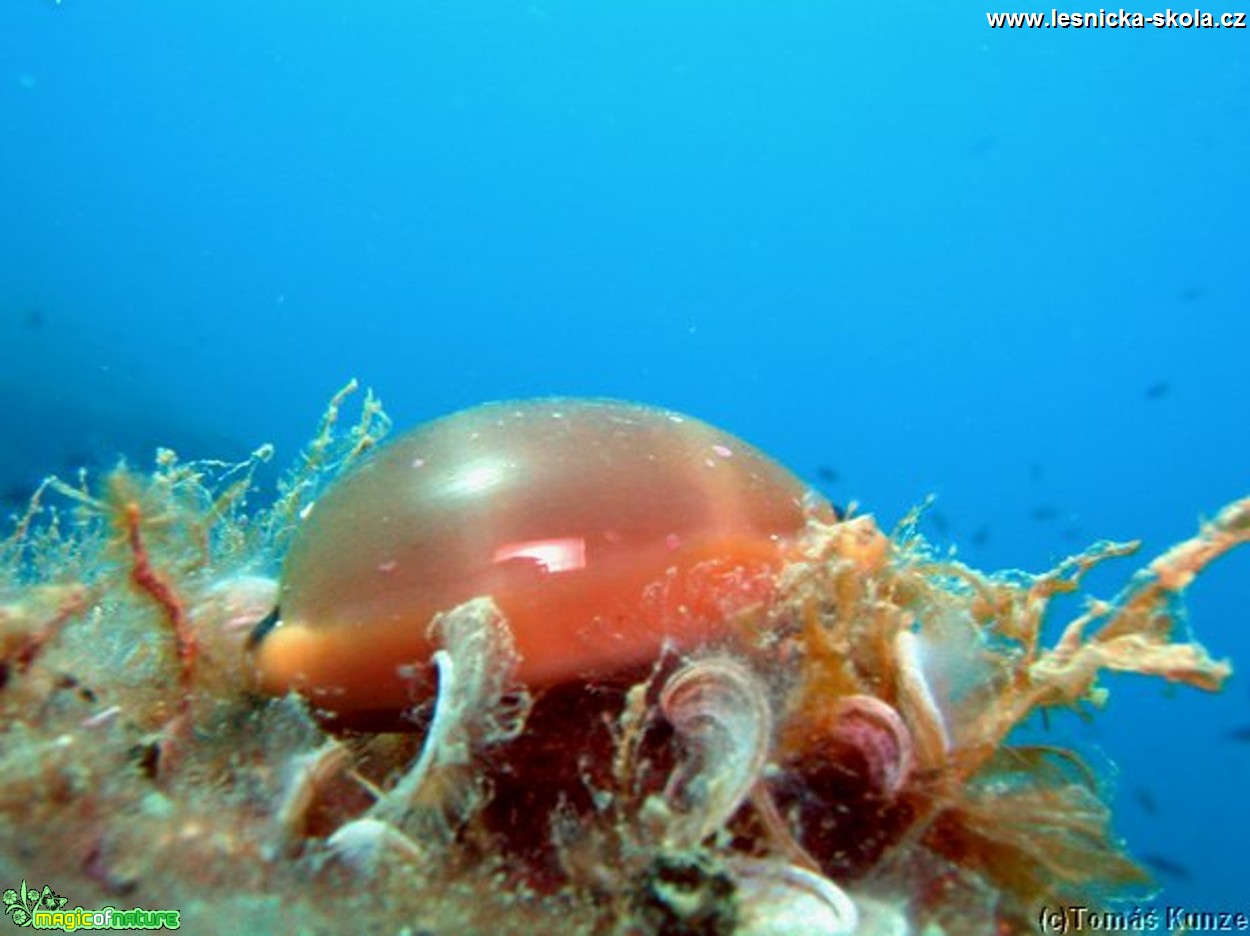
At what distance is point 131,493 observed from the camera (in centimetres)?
206

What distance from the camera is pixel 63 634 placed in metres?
1.99

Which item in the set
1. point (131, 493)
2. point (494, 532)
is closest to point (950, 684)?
point (494, 532)

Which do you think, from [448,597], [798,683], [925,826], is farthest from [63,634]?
[925,826]

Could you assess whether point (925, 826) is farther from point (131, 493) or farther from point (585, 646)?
point (131, 493)

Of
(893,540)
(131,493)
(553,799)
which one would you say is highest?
(893,540)

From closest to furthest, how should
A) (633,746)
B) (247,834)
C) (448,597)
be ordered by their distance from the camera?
1. (247,834)
2. (633,746)
3. (448,597)

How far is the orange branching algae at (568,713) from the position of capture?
5.57 feet

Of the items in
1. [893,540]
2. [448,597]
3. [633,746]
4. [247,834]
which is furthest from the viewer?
[893,540]

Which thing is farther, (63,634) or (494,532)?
(494,532)

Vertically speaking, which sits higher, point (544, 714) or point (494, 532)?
point (494, 532)

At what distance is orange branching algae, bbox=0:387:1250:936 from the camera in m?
1.70

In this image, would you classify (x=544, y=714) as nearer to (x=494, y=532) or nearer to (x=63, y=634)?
(x=494, y=532)

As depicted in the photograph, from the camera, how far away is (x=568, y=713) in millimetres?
2156

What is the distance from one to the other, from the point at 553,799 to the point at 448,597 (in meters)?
0.51
